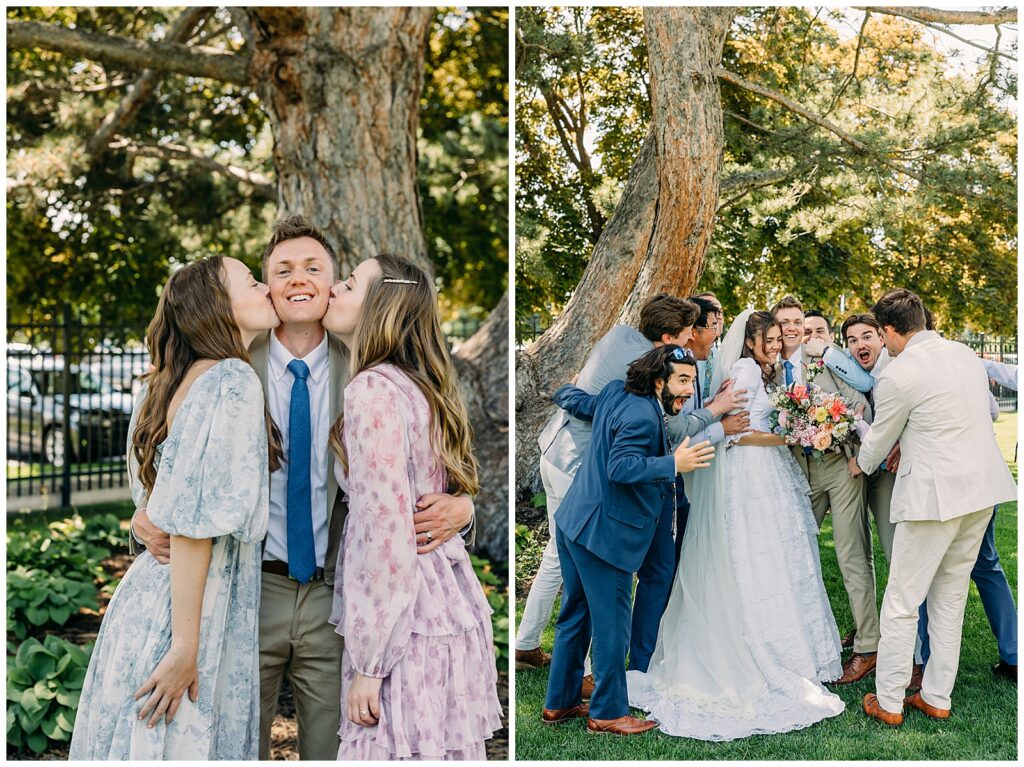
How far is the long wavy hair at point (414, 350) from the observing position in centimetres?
279

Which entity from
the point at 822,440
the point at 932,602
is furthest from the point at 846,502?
the point at 932,602

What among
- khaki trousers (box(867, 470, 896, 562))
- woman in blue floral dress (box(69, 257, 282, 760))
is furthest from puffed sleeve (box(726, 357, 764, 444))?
woman in blue floral dress (box(69, 257, 282, 760))

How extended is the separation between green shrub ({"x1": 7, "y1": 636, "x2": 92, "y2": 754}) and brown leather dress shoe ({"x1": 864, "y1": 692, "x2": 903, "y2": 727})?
3576 millimetres

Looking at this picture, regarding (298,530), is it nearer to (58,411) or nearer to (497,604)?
(497,604)

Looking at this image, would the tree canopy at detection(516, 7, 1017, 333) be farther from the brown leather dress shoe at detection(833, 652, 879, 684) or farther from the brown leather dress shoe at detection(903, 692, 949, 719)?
the brown leather dress shoe at detection(903, 692, 949, 719)

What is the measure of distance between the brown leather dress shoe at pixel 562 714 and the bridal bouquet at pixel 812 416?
1.50m

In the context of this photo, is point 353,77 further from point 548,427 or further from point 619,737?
point 619,737

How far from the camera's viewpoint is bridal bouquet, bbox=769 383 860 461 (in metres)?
4.05

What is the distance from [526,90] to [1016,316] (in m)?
2.43

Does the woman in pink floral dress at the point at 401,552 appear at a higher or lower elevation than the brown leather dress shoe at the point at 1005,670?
higher

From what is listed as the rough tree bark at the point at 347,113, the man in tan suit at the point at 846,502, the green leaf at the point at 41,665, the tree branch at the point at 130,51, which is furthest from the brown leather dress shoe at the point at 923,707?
the tree branch at the point at 130,51

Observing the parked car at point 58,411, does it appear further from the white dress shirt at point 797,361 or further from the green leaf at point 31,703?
the white dress shirt at point 797,361

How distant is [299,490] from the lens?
284 cm

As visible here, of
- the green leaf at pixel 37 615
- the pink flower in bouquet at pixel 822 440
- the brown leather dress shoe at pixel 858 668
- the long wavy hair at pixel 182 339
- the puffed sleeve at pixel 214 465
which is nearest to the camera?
the puffed sleeve at pixel 214 465
